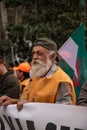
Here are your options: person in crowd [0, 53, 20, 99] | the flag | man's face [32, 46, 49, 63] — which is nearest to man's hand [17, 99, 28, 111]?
man's face [32, 46, 49, 63]

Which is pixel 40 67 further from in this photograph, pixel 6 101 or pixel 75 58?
pixel 75 58

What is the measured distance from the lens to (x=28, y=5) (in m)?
14.9

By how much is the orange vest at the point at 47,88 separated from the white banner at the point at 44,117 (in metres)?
0.13

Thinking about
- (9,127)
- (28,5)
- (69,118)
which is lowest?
(28,5)

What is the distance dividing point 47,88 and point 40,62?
360mm

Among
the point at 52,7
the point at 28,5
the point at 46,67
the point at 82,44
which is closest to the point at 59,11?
the point at 52,7

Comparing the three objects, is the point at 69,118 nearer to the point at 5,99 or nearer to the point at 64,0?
the point at 5,99

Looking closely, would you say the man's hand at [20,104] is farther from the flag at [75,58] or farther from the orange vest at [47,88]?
the flag at [75,58]

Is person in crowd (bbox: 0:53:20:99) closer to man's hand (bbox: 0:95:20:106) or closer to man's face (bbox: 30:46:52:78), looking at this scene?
man's face (bbox: 30:46:52:78)

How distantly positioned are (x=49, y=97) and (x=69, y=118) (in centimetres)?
40

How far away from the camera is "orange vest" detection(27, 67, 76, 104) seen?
525cm


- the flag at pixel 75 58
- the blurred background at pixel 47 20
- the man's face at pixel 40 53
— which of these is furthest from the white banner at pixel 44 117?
the blurred background at pixel 47 20

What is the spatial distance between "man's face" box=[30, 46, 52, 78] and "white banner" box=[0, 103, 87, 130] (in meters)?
0.39

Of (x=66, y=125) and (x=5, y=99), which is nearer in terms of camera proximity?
(x=66, y=125)
